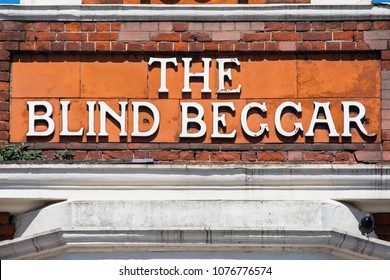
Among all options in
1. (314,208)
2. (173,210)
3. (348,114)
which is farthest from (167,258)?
(348,114)

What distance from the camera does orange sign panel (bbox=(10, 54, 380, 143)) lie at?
12852mm

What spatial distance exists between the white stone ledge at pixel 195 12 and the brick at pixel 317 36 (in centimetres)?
13

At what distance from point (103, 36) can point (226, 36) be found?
1.10 m

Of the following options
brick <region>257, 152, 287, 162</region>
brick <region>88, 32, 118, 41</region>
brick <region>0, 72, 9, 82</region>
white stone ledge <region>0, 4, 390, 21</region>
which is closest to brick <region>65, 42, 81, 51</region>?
brick <region>88, 32, 118, 41</region>

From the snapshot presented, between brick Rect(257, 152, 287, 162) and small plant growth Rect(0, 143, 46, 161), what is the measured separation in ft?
6.22

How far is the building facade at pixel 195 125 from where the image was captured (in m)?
12.3

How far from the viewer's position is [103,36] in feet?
42.9

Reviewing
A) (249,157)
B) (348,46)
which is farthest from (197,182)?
(348,46)

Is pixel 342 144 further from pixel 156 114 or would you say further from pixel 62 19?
pixel 62 19

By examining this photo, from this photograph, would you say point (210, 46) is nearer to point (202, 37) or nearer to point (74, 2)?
point (202, 37)

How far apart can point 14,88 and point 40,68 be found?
0.97 feet

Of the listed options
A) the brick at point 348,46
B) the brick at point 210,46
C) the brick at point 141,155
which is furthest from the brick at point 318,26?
the brick at point 141,155

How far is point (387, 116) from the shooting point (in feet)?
42.1

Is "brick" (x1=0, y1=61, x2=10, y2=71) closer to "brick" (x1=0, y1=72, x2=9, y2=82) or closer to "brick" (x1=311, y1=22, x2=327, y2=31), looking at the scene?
"brick" (x1=0, y1=72, x2=9, y2=82)
